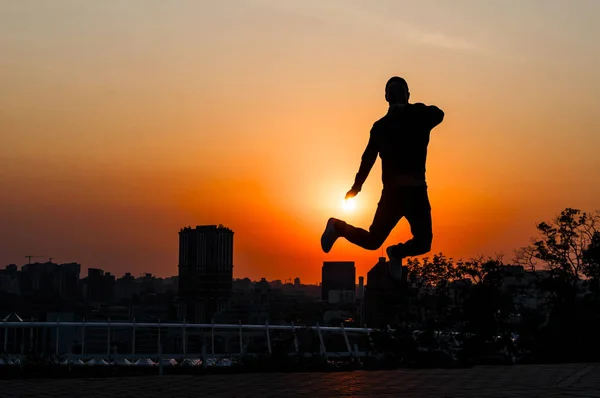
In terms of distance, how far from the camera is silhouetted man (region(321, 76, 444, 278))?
964 centimetres

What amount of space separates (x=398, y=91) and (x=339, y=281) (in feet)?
543

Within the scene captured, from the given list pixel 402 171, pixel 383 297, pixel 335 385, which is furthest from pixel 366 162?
pixel 383 297

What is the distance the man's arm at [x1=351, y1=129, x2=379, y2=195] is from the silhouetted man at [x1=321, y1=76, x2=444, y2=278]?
2 cm

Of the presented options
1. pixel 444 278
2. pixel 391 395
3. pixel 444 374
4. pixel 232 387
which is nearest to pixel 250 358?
pixel 444 374

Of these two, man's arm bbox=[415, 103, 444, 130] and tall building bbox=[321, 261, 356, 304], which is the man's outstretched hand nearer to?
man's arm bbox=[415, 103, 444, 130]

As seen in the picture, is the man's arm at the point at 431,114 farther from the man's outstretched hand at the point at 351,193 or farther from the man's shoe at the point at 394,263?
the man's shoe at the point at 394,263

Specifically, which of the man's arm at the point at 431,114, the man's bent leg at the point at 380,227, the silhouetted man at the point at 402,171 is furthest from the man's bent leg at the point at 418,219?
the man's arm at the point at 431,114

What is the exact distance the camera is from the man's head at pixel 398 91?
9.91m

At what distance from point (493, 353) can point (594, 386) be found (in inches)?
332

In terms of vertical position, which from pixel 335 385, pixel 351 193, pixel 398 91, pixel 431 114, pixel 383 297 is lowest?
pixel 335 385

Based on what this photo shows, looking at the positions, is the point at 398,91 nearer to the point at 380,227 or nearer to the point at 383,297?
the point at 380,227

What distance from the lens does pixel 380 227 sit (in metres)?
9.83

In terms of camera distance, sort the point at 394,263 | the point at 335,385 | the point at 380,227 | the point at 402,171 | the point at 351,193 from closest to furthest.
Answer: the point at 402,171 → the point at 380,227 → the point at 394,263 → the point at 351,193 → the point at 335,385

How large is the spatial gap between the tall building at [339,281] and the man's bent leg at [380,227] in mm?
136485
